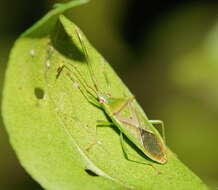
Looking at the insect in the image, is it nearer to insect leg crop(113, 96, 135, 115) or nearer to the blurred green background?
insect leg crop(113, 96, 135, 115)

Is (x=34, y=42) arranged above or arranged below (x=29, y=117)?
above

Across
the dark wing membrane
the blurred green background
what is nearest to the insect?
the dark wing membrane

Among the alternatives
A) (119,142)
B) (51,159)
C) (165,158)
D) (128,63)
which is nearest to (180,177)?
(165,158)

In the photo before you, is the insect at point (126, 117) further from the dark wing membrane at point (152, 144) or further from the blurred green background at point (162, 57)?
the blurred green background at point (162, 57)

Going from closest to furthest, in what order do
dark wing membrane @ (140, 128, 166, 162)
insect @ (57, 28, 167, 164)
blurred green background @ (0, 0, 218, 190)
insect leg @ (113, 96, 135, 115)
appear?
insect @ (57, 28, 167, 164) < dark wing membrane @ (140, 128, 166, 162) < insect leg @ (113, 96, 135, 115) < blurred green background @ (0, 0, 218, 190)

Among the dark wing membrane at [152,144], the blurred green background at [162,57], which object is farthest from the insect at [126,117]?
the blurred green background at [162,57]

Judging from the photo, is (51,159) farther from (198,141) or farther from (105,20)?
(105,20)

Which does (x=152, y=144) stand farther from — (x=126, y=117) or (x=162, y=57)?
(x=162, y=57)

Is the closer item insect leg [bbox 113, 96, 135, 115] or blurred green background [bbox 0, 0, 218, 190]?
insect leg [bbox 113, 96, 135, 115]
